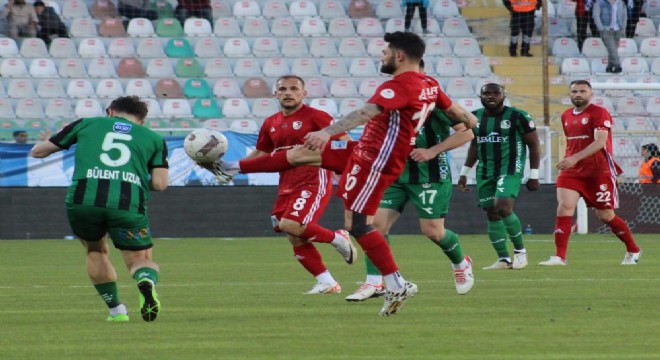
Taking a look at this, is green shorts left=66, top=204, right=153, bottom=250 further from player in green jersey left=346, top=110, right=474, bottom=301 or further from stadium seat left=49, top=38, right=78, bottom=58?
stadium seat left=49, top=38, right=78, bottom=58

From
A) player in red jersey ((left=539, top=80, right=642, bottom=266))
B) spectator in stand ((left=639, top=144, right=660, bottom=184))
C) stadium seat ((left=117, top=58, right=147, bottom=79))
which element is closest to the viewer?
player in red jersey ((left=539, top=80, right=642, bottom=266))

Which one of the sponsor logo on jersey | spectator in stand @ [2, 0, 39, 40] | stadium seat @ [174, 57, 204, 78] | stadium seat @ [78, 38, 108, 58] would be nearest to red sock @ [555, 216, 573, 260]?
the sponsor logo on jersey

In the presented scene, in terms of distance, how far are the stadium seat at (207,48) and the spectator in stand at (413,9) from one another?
3953 millimetres

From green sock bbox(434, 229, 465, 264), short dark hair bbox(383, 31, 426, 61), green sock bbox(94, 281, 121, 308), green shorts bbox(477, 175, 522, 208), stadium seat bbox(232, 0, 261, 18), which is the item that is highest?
short dark hair bbox(383, 31, 426, 61)

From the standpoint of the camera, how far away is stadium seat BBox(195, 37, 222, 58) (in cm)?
2789

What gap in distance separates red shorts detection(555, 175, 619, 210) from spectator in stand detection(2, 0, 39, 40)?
50.0 feet

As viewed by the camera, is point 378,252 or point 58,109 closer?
point 378,252

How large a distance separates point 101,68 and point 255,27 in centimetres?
349

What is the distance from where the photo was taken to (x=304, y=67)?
27.5 metres

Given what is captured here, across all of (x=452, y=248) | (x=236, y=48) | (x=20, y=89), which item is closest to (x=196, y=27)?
(x=236, y=48)

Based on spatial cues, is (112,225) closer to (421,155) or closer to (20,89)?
(421,155)

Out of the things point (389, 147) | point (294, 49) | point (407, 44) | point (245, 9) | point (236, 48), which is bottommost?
point (294, 49)

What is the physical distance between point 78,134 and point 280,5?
814 inches

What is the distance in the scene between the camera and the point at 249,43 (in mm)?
28469
